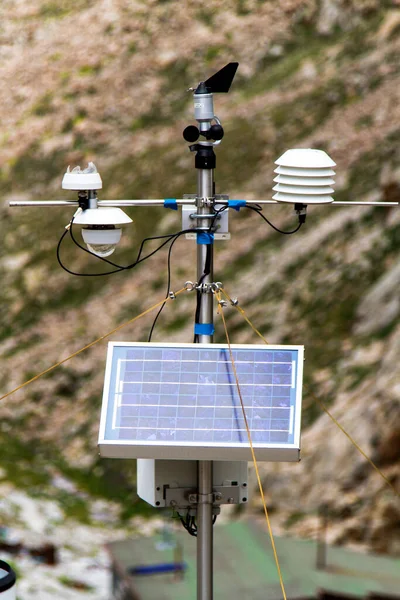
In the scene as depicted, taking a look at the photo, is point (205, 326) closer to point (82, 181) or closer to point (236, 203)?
point (236, 203)

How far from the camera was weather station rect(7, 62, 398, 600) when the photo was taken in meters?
7.36

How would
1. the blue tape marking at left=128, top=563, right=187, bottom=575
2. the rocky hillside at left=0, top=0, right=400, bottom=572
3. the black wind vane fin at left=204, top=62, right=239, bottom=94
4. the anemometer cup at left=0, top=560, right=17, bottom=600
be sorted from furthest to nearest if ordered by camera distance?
the rocky hillside at left=0, top=0, right=400, bottom=572 < the blue tape marking at left=128, top=563, right=187, bottom=575 < the black wind vane fin at left=204, top=62, right=239, bottom=94 < the anemometer cup at left=0, top=560, right=17, bottom=600

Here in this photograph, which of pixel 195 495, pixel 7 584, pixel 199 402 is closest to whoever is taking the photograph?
pixel 199 402

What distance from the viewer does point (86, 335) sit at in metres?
24.0

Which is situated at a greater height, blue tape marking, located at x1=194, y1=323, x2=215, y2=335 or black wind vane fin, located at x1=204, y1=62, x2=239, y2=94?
black wind vane fin, located at x1=204, y1=62, x2=239, y2=94

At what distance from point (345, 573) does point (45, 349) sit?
12.2 metres

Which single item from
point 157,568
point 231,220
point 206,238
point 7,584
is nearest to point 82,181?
point 206,238

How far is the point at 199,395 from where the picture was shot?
7.70m

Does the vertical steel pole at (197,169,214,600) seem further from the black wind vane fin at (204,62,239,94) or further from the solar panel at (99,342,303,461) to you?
the black wind vane fin at (204,62,239,94)

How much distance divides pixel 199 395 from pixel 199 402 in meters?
0.06

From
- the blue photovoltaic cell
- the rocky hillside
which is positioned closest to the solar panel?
the blue photovoltaic cell

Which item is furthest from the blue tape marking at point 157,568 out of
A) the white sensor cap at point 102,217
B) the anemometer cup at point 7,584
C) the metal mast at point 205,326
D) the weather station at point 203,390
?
the white sensor cap at point 102,217

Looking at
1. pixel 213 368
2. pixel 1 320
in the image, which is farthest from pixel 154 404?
pixel 1 320

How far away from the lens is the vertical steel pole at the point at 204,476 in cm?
815
